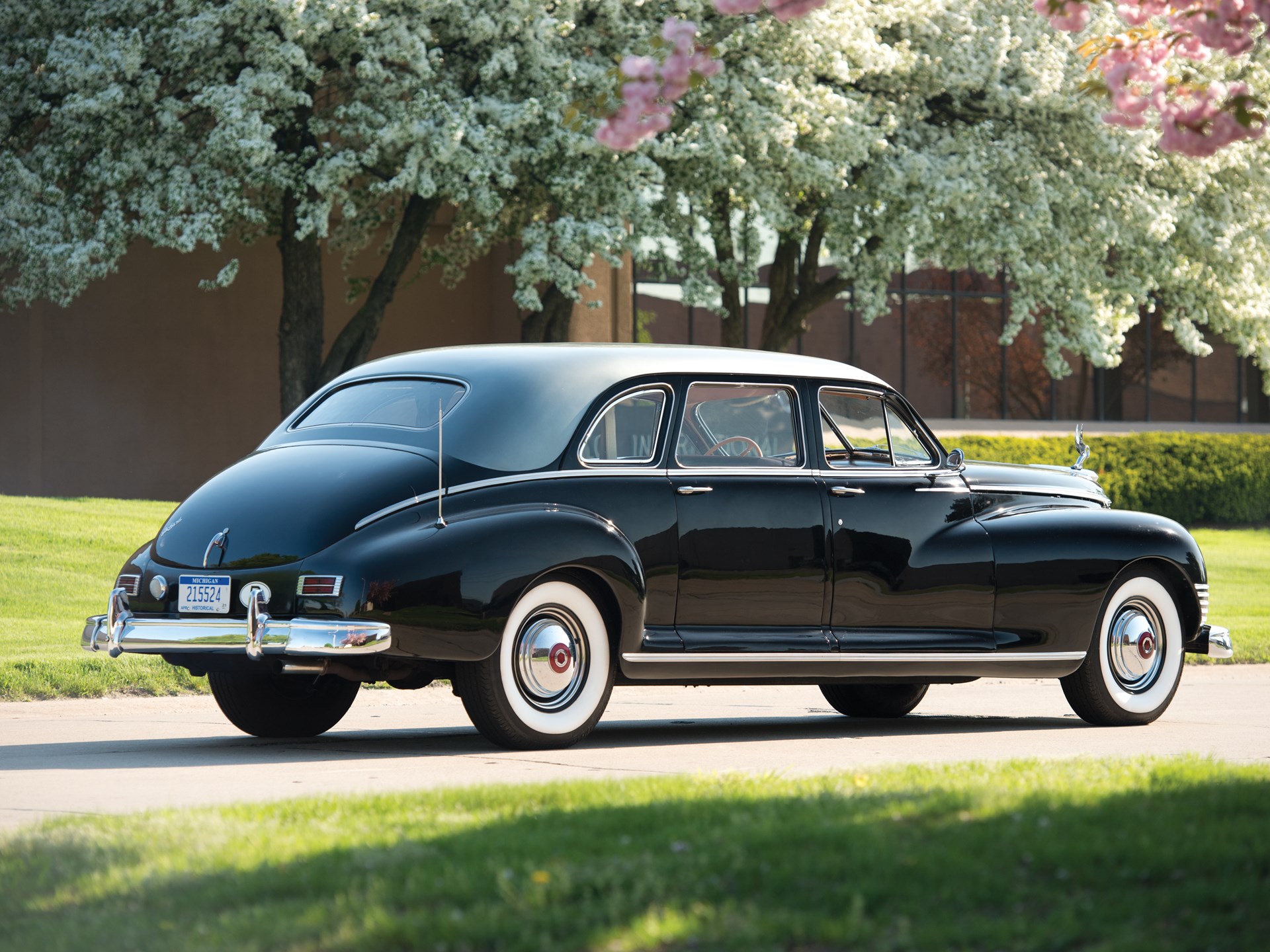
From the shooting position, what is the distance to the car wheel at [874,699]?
1021cm

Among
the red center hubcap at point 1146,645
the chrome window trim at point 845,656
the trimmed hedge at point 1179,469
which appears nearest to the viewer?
the chrome window trim at point 845,656

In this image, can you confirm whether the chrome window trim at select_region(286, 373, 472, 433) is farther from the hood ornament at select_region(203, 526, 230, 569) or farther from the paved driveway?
the paved driveway

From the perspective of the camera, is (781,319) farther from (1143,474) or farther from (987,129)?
(1143,474)

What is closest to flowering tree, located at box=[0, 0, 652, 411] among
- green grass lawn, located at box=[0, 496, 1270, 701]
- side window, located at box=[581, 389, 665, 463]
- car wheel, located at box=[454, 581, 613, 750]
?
green grass lawn, located at box=[0, 496, 1270, 701]

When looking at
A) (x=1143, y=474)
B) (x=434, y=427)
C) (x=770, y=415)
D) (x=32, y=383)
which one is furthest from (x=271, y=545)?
(x=1143, y=474)

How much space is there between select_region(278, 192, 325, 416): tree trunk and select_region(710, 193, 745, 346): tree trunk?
5249 mm

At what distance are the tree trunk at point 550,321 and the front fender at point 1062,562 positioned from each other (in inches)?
539

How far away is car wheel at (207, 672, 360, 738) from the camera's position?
8461mm

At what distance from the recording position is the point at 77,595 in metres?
15.0

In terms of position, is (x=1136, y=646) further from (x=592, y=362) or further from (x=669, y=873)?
(x=669, y=873)

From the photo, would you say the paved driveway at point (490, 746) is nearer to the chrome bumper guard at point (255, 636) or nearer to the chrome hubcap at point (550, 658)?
the chrome hubcap at point (550, 658)

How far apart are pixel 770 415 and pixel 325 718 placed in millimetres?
2693

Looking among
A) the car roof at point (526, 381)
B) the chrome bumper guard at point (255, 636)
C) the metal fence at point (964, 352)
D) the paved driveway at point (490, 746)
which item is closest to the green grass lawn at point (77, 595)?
the paved driveway at point (490, 746)

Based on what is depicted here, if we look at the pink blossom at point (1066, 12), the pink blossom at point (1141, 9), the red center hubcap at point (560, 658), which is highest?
the pink blossom at point (1141, 9)
